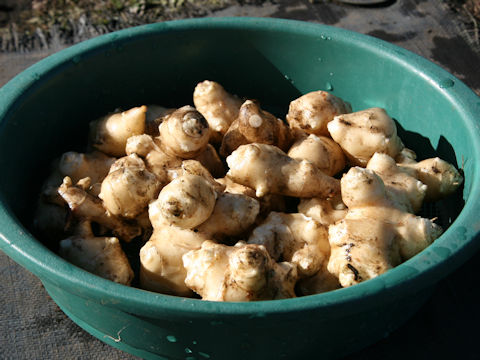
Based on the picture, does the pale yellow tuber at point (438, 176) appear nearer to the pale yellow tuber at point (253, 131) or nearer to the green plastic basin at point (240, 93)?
the green plastic basin at point (240, 93)

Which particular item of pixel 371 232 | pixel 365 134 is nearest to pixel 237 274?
pixel 371 232

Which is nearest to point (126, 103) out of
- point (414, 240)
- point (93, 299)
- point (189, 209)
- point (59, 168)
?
point (59, 168)

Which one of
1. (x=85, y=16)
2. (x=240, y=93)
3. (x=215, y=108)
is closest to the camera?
(x=215, y=108)

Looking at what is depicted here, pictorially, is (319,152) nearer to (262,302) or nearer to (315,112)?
(315,112)

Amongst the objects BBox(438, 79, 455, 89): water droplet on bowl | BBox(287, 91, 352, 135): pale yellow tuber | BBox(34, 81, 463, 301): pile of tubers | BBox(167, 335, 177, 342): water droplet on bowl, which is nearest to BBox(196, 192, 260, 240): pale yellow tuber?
BBox(34, 81, 463, 301): pile of tubers

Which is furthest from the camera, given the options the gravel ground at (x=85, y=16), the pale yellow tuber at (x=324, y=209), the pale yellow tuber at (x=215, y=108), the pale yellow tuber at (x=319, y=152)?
the gravel ground at (x=85, y=16)

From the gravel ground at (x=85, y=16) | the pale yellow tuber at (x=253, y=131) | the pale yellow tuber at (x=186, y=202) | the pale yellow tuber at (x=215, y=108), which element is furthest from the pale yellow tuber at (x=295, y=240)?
the gravel ground at (x=85, y=16)

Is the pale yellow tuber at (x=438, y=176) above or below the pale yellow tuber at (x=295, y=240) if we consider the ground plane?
A: above
